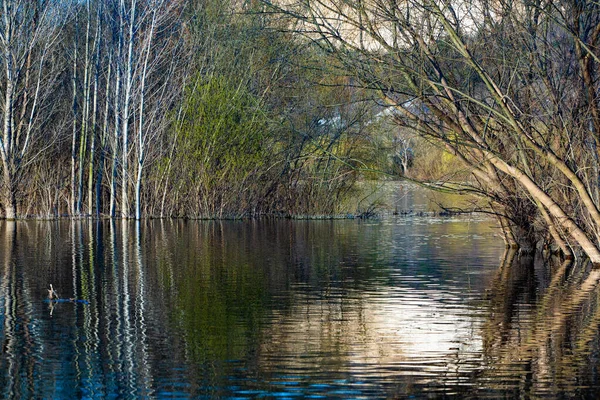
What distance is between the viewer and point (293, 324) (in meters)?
10.2

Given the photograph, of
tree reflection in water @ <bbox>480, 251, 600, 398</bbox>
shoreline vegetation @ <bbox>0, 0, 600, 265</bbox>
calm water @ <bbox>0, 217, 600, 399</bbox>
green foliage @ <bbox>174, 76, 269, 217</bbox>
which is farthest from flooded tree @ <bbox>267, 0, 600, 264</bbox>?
green foliage @ <bbox>174, 76, 269, 217</bbox>

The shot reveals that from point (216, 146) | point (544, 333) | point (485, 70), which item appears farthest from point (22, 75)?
point (544, 333)

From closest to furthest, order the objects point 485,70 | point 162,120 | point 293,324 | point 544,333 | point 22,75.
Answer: point 544,333 < point 293,324 < point 485,70 < point 22,75 < point 162,120

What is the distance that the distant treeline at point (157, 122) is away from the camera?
93.7 feet

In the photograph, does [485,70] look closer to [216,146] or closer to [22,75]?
[216,146]

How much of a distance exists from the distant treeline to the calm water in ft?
32.9

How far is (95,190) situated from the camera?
1207 inches

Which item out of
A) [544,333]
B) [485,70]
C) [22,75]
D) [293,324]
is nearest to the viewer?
[544,333]

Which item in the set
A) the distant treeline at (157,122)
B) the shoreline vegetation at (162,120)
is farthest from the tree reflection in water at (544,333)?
the distant treeline at (157,122)

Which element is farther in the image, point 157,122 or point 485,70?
point 157,122

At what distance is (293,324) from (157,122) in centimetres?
2021

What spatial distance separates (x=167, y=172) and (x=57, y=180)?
3.54m

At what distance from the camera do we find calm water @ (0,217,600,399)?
294 inches

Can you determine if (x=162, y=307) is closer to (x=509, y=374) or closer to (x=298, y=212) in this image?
(x=509, y=374)
